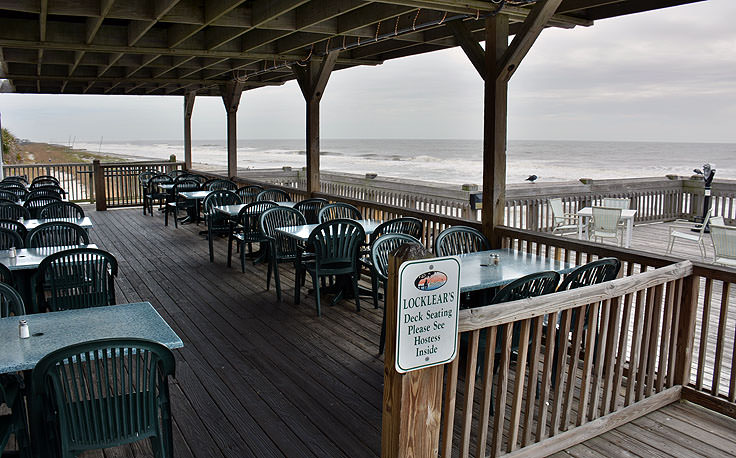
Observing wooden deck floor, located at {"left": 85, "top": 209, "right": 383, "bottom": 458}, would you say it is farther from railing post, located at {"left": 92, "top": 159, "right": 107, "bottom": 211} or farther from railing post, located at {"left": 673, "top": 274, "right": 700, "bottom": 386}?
railing post, located at {"left": 92, "top": 159, "right": 107, "bottom": 211}

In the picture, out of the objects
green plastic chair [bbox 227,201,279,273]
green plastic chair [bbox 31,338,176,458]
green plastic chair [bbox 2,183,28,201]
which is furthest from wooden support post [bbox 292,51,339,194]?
green plastic chair [bbox 31,338,176,458]

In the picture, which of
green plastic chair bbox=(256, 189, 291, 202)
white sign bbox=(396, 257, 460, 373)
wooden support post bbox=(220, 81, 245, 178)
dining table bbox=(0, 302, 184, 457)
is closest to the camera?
white sign bbox=(396, 257, 460, 373)

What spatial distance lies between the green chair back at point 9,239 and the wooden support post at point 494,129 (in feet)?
12.8

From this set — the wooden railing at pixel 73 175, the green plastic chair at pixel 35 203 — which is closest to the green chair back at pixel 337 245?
the green plastic chair at pixel 35 203

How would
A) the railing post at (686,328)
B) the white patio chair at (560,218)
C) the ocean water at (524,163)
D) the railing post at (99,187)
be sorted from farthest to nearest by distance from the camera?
the ocean water at (524,163) → the railing post at (99,187) → the white patio chair at (560,218) → the railing post at (686,328)

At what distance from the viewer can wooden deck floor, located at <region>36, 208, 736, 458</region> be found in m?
2.91

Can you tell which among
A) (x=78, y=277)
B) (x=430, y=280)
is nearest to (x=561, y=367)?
(x=430, y=280)

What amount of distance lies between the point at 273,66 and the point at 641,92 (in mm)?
44451

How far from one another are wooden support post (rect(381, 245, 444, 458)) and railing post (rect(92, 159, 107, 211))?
1170cm

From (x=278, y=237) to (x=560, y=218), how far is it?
554 centimetres

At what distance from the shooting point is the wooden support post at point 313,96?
7637 mm

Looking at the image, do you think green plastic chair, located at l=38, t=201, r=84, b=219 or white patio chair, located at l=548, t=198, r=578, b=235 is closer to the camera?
green plastic chair, located at l=38, t=201, r=84, b=219

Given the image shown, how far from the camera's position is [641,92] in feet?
150

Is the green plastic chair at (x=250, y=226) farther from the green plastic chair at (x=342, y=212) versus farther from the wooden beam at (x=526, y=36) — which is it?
the wooden beam at (x=526, y=36)
